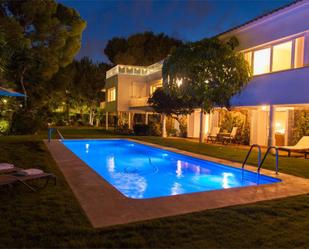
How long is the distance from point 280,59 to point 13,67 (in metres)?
21.8

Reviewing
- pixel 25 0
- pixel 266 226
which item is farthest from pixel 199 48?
pixel 25 0

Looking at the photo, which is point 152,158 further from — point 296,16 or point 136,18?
point 136,18

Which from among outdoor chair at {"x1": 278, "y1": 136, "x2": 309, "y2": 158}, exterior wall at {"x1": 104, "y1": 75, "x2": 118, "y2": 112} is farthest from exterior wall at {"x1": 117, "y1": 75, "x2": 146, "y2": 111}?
outdoor chair at {"x1": 278, "y1": 136, "x2": 309, "y2": 158}

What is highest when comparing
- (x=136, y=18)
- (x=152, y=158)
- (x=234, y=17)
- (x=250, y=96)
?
(x=136, y=18)

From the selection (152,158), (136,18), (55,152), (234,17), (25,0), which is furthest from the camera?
(136,18)

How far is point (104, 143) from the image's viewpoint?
1825 centimetres

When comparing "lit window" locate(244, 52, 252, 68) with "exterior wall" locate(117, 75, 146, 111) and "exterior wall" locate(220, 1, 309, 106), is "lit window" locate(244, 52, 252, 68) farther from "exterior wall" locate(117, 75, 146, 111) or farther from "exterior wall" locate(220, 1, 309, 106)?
"exterior wall" locate(117, 75, 146, 111)

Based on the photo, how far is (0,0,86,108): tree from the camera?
2392 cm

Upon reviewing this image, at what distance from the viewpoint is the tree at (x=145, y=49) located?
150ft

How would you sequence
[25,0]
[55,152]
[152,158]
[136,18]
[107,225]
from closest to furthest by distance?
[107,225] → [55,152] → [152,158] → [25,0] → [136,18]

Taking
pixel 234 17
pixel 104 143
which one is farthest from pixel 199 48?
pixel 234 17

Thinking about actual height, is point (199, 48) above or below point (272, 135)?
above

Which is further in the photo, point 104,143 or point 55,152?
point 104,143

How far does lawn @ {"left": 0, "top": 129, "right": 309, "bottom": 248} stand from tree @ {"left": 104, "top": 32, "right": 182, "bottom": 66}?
41.9m
